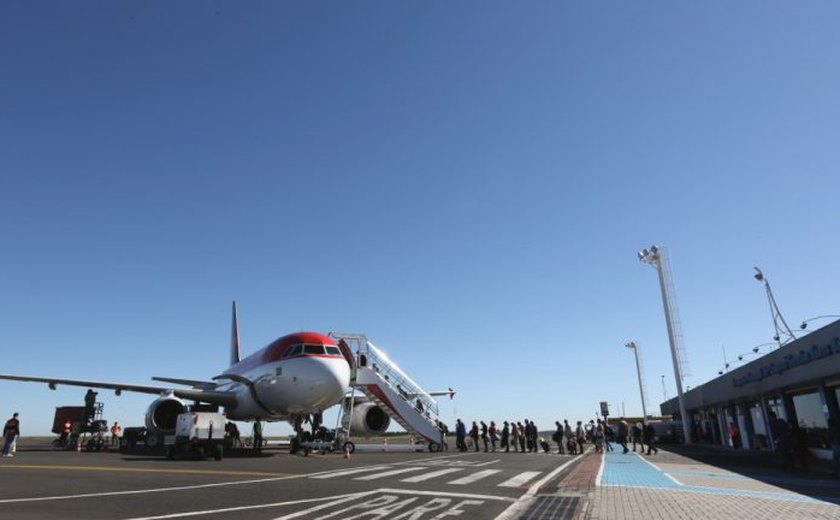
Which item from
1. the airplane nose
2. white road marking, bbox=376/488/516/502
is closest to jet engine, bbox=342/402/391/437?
the airplane nose

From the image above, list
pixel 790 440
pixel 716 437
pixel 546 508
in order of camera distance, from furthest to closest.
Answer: pixel 716 437 → pixel 790 440 → pixel 546 508

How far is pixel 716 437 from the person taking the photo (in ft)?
125

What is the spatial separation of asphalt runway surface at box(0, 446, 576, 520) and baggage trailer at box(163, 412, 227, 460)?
3.11 m

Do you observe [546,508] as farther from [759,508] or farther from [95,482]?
[95,482]

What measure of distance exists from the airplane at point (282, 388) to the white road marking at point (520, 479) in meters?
9.02

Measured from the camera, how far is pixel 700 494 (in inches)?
423

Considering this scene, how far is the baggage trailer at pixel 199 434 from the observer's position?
1841 centimetres

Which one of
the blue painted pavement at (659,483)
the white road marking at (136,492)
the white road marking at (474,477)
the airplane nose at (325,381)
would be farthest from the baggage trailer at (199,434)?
the blue painted pavement at (659,483)

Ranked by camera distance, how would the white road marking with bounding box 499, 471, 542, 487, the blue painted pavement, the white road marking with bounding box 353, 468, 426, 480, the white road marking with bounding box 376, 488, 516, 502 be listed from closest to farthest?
1. the white road marking with bounding box 376, 488, 516, 502
2. the blue painted pavement
3. the white road marking with bounding box 499, 471, 542, 487
4. the white road marking with bounding box 353, 468, 426, 480

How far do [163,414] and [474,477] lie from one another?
16.0 m

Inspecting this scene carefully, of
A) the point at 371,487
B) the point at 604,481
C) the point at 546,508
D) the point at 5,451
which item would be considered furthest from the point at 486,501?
the point at 5,451

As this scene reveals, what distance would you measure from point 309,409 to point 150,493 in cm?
1249

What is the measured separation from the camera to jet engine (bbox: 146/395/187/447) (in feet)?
75.1

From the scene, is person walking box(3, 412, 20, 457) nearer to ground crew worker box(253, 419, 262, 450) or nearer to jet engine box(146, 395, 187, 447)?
jet engine box(146, 395, 187, 447)
